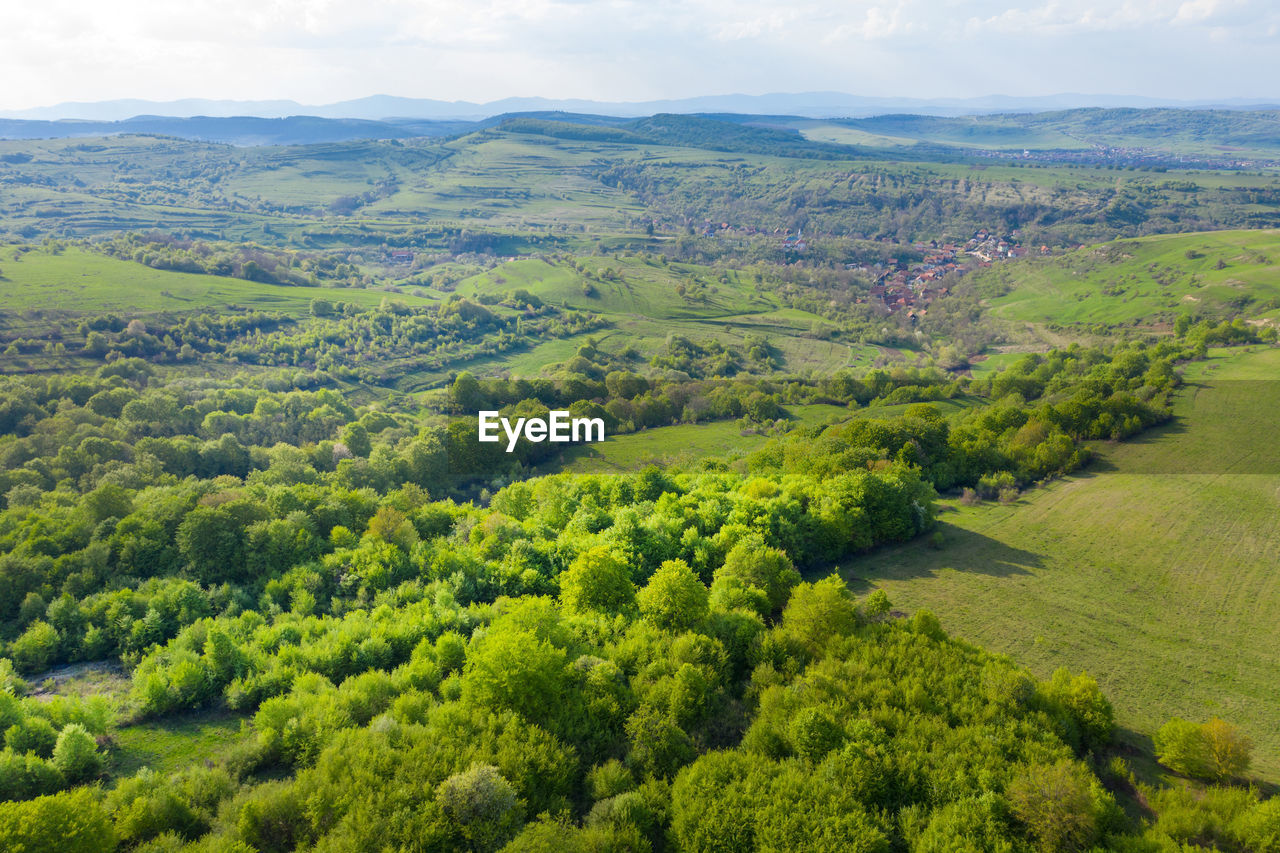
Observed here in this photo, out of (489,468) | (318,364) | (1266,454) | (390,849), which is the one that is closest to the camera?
(390,849)

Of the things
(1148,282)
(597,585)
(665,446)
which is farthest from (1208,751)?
(1148,282)

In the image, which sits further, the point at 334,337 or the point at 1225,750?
the point at 334,337

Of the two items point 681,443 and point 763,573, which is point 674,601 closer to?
point 763,573

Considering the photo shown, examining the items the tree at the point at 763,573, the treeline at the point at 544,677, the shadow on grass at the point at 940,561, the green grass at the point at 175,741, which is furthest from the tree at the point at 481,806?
the shadow on grass at the point at 940,561

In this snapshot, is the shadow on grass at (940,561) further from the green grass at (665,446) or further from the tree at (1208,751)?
the green grass at (665,446)

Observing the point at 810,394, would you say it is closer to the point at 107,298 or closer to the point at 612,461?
the point at 612,461

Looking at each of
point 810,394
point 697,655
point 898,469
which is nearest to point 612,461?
point 898,469
